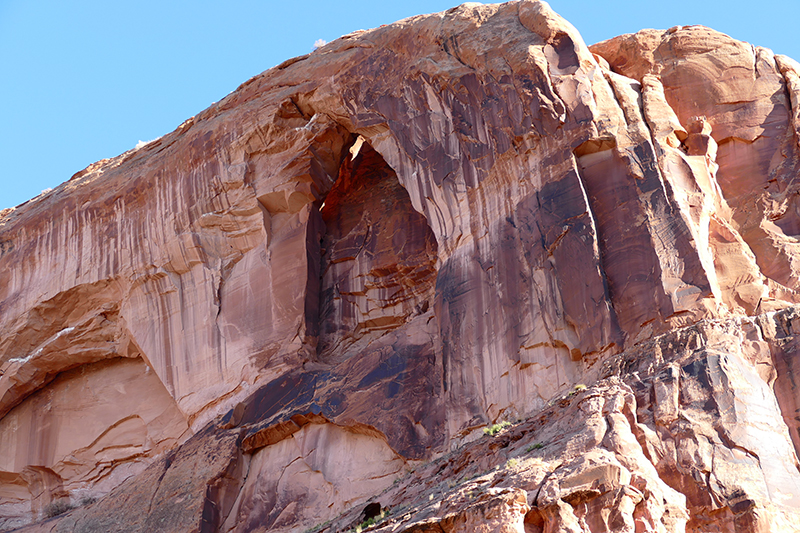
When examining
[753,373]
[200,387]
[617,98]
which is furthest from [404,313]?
[753,373]

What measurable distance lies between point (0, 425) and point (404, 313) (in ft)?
49.6

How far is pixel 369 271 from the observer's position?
29672 millimetres

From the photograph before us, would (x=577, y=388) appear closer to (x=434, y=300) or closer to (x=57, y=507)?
(x=434, y=300)

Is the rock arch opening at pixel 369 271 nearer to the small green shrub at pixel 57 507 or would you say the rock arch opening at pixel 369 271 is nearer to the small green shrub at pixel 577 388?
the small green shrub at pixel 577 388

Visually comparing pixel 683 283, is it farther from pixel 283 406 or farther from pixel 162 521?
pixel 162 521

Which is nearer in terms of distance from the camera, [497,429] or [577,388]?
[577,388]

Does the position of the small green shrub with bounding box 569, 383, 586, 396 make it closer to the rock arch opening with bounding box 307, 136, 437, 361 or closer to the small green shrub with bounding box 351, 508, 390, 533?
the small green shrub with bounding box 351, 508, 390, 533

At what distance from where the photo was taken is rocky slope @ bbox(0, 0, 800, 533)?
17875 mm

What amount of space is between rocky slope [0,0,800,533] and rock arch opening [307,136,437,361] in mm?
101

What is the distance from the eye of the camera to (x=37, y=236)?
33719 mm

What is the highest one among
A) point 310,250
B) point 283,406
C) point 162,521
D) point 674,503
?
point 310,250

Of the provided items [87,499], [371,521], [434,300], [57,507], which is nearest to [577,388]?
[371,521]

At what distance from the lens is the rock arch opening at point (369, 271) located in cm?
2897

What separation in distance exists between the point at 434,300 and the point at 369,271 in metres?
4.67
